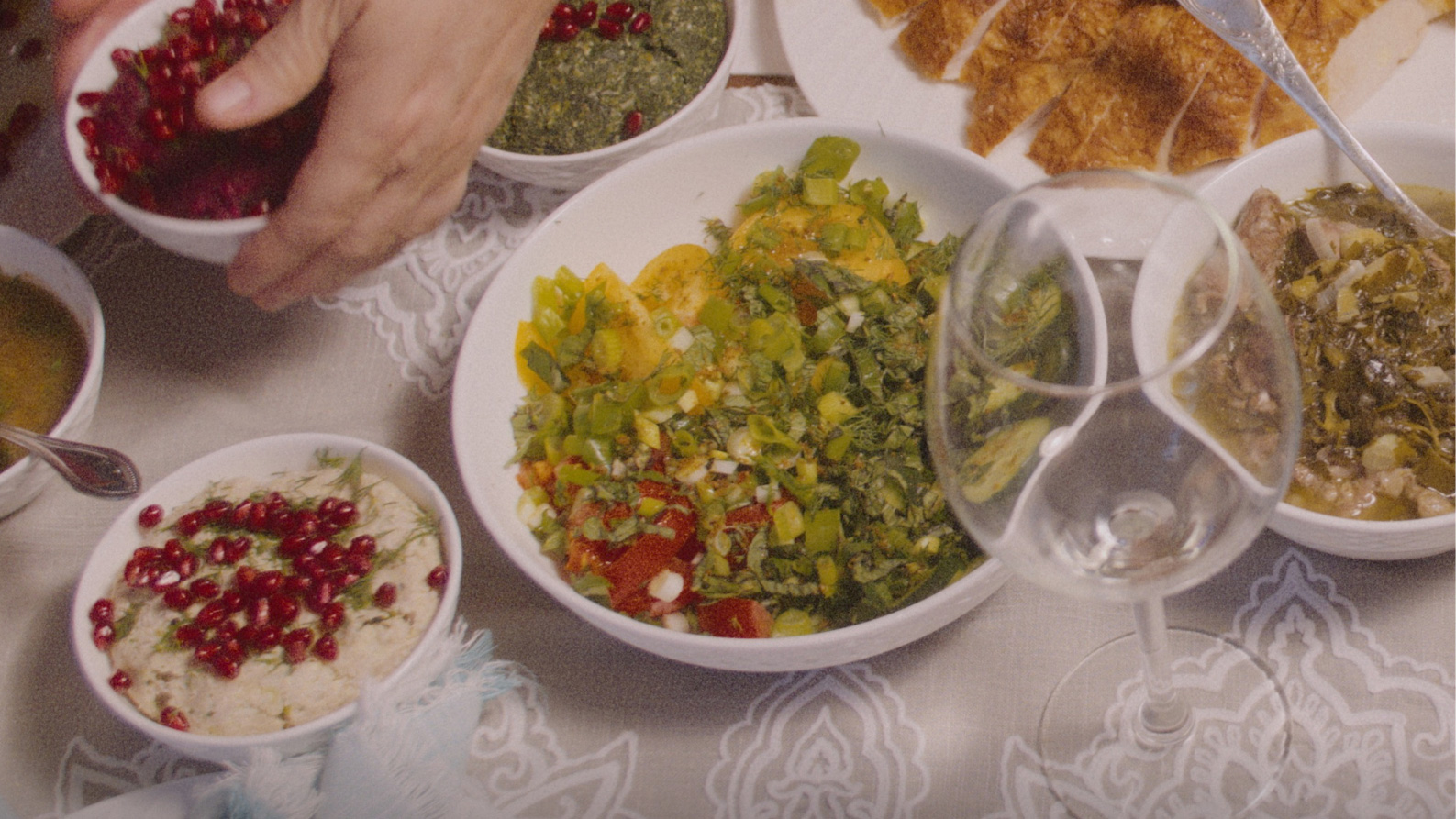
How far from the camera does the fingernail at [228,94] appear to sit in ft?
5.05

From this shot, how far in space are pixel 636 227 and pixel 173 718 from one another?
107 cm

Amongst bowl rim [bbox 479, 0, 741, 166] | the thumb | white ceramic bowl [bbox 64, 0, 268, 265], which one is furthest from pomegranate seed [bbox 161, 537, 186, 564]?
bowl rim [bbox 479, 0, 741, 166]

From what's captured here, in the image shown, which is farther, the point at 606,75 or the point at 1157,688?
the point at 606,75

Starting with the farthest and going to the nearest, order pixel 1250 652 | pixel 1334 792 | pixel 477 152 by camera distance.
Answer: pixel 477 152
pixel 1250 652
pixel 1334 792

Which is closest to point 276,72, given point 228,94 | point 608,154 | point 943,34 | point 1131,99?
point 228,94

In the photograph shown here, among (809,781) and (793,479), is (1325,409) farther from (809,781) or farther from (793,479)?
(809,781)

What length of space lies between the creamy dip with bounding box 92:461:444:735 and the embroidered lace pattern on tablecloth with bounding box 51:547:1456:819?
22cm

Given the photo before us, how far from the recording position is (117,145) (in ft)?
5.62

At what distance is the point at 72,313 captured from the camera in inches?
75.5

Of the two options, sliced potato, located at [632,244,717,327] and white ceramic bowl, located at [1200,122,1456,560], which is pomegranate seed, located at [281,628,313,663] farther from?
white ceramic bowl, located at [1200,122,1456,560]

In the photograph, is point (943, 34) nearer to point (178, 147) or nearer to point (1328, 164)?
point (1328, 164)

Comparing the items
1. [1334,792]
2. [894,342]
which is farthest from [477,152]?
[1334,792]

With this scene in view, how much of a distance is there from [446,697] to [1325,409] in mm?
1365

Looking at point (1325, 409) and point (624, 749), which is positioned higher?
point (1325, 409)
